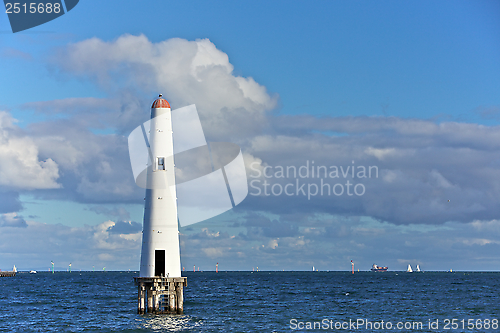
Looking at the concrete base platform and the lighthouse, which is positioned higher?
the lighthouse

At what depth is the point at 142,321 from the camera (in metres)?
50.2

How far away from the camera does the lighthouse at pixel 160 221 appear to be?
164ft

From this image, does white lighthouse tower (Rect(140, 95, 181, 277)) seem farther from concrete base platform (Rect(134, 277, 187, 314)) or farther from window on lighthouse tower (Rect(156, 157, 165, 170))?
concrete base platform (Rect(134, 277, 187, 314))

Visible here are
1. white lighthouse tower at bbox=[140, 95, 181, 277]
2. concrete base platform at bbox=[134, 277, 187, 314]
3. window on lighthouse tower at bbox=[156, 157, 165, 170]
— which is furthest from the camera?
Answer: window on lighthouse tower at bbox=[156, 157, 165, 170]

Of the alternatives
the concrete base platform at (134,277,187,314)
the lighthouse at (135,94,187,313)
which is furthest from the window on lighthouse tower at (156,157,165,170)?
the concrete base platform at (134,277,187,314)

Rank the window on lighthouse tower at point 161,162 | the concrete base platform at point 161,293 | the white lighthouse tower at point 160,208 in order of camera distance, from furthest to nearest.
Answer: the window on lighthouse tower at point 161,162 < the concrete base platform at point 161,293 < the white lighthouse tower at point 160,208

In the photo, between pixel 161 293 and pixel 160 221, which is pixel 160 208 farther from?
pixel 161 293

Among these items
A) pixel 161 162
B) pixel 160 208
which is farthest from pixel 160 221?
pixel 161 162

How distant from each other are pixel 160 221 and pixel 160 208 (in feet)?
3.88

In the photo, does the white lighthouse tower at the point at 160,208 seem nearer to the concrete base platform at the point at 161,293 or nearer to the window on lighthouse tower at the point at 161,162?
the window on lighthouse tower at the point at 161,162

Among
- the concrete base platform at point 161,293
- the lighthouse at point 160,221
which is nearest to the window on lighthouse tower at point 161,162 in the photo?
the lighthouse at point 160,221

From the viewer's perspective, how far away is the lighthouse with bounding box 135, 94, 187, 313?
49844 millimetres

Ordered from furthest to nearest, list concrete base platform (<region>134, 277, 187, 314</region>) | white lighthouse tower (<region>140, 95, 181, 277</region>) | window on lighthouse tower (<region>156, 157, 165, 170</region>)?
1. window on lighthouse tower (<region>156, 157, 165, 170</region>)
2. concrete base platform (<region>134, 277, 187, 314</region>)
3. white lighthouse tower (<region>140, 95, 181, 277</region>)

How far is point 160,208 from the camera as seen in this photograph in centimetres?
5000
